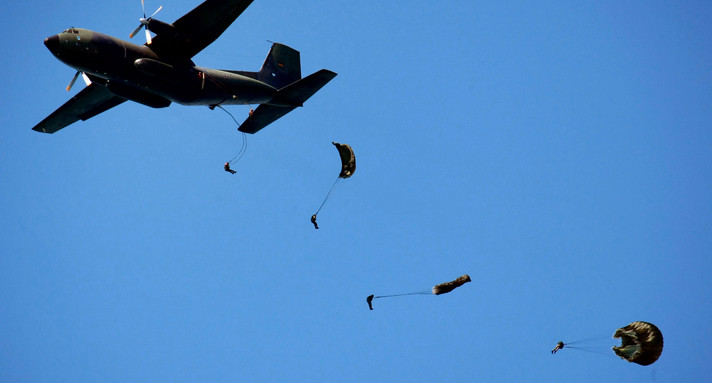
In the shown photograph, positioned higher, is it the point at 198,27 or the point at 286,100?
the point at 286,100

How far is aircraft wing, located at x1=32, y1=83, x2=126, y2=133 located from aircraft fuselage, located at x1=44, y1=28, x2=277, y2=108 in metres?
3.75

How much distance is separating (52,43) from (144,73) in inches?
144

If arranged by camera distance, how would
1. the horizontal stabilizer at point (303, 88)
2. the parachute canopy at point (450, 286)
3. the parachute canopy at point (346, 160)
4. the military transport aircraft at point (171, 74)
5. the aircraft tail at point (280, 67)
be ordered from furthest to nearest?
the aircraft tail at point (280, 67)
the horizontal stabilizer at point (303, 88)
the parachute canopy at point (346, 160)
the military transport aircraft at point (171, 74)
the parachute canopy at point (450, 286)

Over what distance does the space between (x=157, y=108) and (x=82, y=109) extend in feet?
21.0

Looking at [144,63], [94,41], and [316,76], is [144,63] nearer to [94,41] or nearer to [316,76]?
[94,41]

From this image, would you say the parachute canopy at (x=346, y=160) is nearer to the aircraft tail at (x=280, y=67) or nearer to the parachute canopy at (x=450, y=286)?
the aircraft tail at (x=280, y=67)

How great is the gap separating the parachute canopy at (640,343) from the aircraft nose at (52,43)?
1035 inches

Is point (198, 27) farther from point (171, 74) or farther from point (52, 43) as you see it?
point (52, 43)

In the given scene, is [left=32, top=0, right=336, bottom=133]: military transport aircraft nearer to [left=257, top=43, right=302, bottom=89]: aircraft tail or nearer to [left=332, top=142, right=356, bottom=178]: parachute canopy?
[left=257, top=43, right=302, bottom=89]: aircraft tail

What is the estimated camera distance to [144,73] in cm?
2373

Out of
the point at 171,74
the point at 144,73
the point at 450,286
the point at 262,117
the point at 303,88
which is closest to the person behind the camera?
the point at 450,286

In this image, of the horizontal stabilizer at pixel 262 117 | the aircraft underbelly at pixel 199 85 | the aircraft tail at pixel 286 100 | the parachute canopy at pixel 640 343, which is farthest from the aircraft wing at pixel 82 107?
the parachute canopy at pixel 640 343

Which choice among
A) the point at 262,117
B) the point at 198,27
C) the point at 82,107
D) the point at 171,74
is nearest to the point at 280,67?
the point at 262,117

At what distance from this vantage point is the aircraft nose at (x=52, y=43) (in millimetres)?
21922
